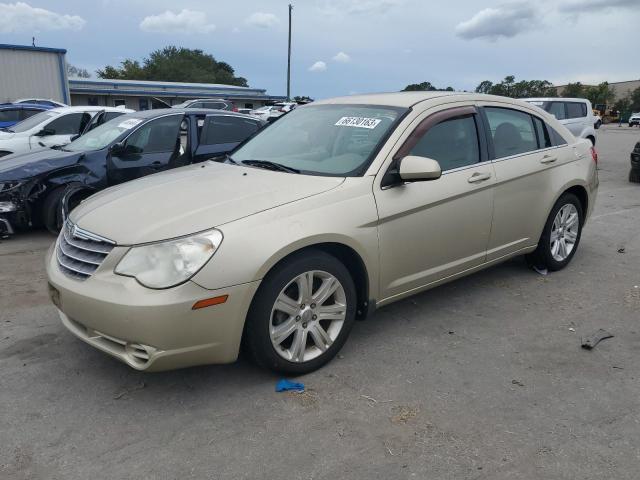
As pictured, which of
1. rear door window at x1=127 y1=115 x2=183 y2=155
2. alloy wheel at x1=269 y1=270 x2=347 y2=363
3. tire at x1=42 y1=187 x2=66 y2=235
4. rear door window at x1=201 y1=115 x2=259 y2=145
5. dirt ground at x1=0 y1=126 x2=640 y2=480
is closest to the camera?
dirt ground at x1=0 y1=126 x2=640 y2=480

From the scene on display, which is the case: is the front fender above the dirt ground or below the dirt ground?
above

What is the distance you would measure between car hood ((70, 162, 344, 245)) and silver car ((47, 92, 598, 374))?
1cm

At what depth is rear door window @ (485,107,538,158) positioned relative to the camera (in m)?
4.42

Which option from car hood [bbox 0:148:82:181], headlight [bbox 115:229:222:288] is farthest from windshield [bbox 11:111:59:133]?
headlight [bbox 115:229:222:288]

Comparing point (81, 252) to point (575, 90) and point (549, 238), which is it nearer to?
point (549, 238)

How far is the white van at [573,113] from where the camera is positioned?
13.7 metres

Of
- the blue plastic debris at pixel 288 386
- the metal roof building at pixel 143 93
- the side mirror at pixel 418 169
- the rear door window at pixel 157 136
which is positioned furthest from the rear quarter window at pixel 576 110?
the metal roof building at pixel 143 93

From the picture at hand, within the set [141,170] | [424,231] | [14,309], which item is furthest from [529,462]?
[141,170]

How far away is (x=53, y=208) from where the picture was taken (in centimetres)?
648

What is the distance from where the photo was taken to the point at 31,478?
2.43 m

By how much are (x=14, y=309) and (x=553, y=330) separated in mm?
4189

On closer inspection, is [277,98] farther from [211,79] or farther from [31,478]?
[31,478]

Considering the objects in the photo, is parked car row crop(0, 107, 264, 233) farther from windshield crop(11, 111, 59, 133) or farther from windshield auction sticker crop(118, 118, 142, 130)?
windshield crop(11, 111, 59, 133)

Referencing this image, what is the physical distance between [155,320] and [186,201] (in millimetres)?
830
